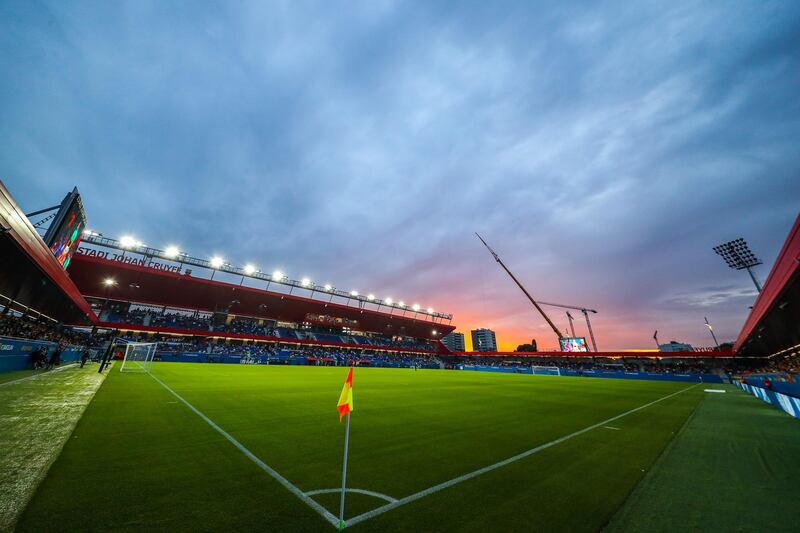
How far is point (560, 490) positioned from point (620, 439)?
4.97m

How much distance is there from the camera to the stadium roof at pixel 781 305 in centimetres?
1337

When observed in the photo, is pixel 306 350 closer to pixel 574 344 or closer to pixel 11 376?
pixel 11 376

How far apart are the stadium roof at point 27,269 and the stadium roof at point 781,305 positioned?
30.9 metres

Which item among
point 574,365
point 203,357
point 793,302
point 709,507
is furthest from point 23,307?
point 574,365

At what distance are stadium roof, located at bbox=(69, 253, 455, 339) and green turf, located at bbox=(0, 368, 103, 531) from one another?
4324 centimetres

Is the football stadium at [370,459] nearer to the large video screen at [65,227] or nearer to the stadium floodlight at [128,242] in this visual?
the large video screen at [65,227]

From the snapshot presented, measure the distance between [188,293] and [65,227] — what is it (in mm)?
32468

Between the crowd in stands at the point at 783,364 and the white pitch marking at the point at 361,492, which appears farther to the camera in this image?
the crowd in stands at the point at 783,364

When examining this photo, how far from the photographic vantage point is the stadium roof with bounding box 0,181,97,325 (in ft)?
38.2

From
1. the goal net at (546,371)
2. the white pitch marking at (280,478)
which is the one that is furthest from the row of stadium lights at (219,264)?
the white pitch marking at (280,478)

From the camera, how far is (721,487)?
4.75 m

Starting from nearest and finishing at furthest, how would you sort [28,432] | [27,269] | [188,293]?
[28,432], [27,269], [188,293]

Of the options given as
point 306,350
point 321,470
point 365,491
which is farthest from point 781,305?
point 306,350

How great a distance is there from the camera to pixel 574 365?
221 feet
